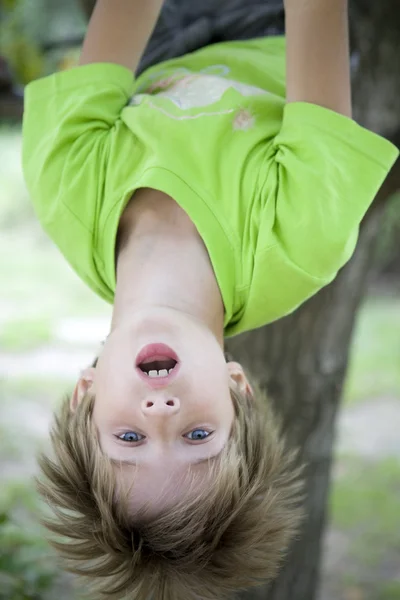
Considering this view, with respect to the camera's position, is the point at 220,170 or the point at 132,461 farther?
the point at 220,170

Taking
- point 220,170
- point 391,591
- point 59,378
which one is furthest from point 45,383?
point 220,170

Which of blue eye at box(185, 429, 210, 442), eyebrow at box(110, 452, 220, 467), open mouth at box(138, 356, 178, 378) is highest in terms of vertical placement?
open mouth at box(138, 356, 178, 378)

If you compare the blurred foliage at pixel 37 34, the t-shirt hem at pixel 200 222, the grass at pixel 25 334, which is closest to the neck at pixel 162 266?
the t-shirt hem at pixel 200 222

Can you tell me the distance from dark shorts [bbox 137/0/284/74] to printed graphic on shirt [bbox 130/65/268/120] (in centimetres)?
21

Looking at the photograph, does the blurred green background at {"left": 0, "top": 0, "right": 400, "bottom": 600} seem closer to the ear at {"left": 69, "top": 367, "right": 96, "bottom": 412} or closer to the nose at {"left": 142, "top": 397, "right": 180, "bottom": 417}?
the ear at {"left": 69, "top": 367, "right": 96, "bottom": 412}

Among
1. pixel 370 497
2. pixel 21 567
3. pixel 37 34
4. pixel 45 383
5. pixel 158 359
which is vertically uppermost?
pixel 158 359

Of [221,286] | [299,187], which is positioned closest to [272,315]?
[221,286]

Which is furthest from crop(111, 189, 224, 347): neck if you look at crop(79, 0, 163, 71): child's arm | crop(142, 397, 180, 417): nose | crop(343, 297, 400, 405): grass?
crop(343, 297, 400, 405): grass

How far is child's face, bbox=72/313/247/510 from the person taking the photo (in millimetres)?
1211

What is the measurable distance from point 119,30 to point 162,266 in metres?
0.42

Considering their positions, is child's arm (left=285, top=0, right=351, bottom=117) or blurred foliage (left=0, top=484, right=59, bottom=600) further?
blurred foliage (left=0, top=484, right=59, bottom=600)

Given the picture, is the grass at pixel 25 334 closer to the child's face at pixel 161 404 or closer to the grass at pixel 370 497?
the grass at pixel 370 497

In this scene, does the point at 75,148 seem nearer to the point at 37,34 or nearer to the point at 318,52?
the point at 318,52

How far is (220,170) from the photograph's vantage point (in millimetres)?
1358
